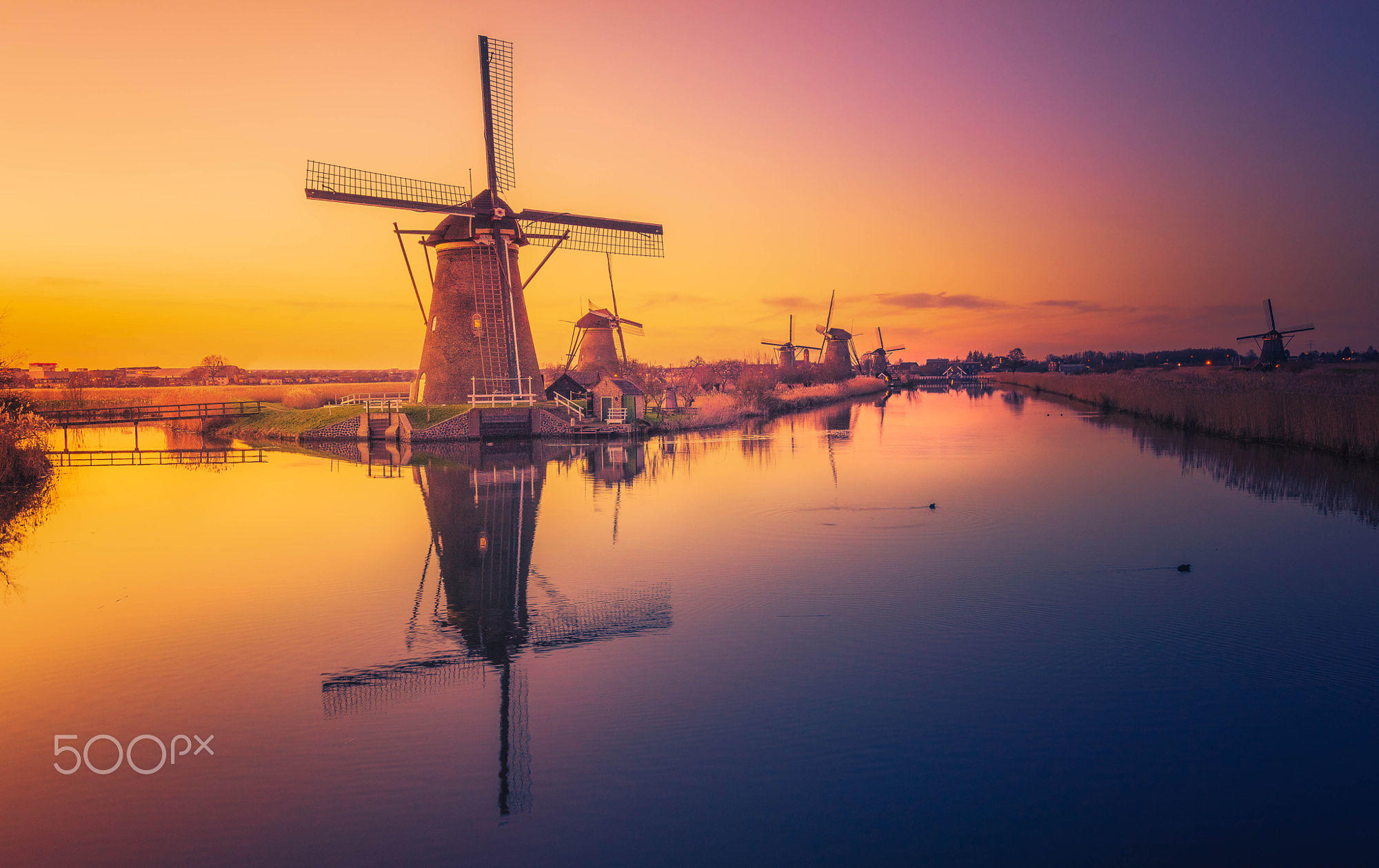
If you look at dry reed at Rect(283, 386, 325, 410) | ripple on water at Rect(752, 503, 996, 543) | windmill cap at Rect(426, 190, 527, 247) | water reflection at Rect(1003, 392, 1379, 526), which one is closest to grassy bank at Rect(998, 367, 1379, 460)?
water reflection at Rect(1003, 392, 1379, 526)

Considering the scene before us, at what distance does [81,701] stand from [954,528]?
1076 centimetres

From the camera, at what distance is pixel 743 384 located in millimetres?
49031

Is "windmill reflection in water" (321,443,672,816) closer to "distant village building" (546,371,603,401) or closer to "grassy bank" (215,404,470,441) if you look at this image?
"grassy bank" (215,404,470,441)

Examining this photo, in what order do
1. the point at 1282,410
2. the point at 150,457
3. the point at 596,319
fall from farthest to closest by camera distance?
the point at 596,319, the point at 150,457, the point at 1282,410

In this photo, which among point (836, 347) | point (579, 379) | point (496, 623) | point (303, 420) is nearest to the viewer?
point (496, 623)

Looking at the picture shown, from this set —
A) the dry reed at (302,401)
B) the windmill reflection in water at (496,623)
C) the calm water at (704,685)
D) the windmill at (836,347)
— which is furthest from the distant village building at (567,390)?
the windmill at (836,347)

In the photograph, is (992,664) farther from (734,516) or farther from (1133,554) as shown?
(734,516)

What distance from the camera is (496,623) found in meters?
7.68

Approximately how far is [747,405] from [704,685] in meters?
36.3

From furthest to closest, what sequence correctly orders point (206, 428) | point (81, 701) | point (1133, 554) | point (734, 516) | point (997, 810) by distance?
point (206, 428) → point (734, 516) → point (1133, 554) → point (81, 701) → point (997, 810)

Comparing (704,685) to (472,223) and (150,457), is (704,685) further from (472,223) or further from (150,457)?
(150,457)

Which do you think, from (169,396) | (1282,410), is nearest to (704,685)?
(1282,410)

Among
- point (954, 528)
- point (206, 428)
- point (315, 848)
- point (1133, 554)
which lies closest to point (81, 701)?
point (315, 848)

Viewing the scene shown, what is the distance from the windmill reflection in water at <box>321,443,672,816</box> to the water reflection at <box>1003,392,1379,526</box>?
12.4 metres
